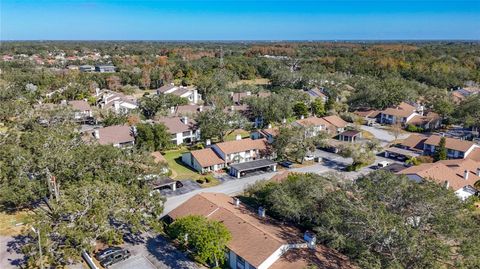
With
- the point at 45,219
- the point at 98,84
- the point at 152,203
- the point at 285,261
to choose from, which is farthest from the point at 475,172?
the point at 98,84

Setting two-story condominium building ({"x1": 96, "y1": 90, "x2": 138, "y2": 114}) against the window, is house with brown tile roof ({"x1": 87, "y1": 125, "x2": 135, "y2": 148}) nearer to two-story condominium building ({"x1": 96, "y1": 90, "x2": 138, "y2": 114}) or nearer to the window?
two-story condominium building ({"x1": 96, "y1": 90, "x2": 138, "y2": 114})

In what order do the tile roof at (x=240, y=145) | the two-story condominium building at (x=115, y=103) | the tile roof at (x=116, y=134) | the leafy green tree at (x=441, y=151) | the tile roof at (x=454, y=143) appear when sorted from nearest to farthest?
the tile roof at (x=240, y=145), the leafy green tree at (x=441, y=151), the tile roof at (x=116, y=134), the tile roof at (x=454, y=143), the two-story condominium building at (x=115, y=103)

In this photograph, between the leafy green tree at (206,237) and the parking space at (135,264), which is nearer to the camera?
the leafy green tree at (206,237)

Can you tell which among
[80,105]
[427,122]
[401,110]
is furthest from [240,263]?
[401,110]

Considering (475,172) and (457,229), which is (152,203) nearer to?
(457,229)

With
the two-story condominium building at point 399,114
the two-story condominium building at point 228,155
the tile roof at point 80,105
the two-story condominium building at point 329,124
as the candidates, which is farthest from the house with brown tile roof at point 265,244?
the two-story condominium building at point 399,114

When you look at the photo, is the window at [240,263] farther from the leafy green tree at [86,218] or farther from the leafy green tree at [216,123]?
the leafy green tree at [216,123]

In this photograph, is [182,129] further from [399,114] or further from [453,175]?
[399,114]
